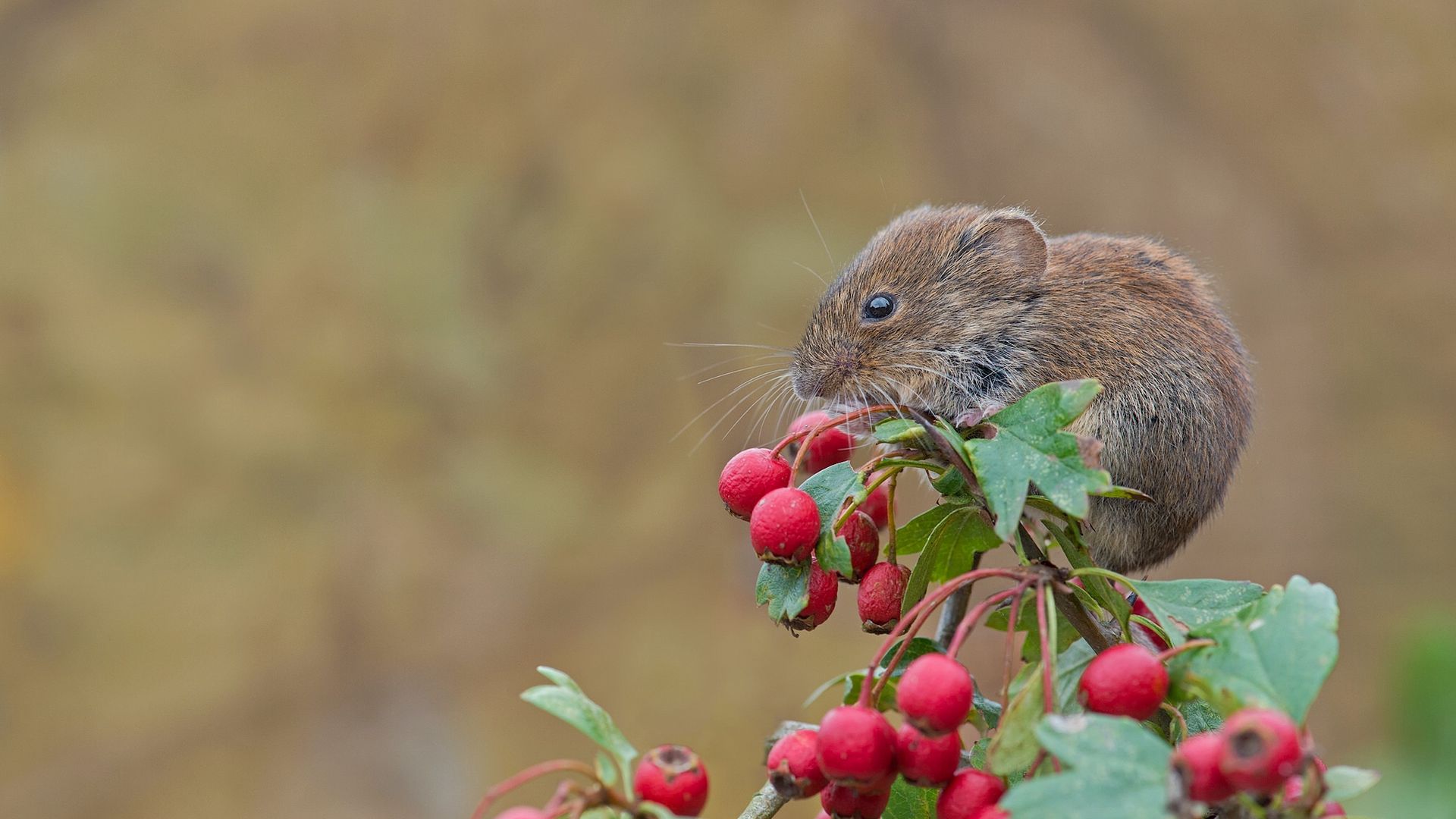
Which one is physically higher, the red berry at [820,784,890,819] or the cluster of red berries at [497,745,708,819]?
the cluster of red berries at [497,745,708,819]

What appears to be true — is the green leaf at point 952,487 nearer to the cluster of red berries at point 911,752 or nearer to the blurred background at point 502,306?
the cluster of red berries at point 911,752

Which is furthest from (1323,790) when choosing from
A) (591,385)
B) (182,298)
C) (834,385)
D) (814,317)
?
(182,298)

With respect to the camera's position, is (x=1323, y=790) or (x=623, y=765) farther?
(x=623, y=765)

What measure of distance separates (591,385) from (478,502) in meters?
0.54

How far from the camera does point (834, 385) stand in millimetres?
1928

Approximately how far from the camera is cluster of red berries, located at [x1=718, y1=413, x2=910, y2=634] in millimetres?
1119

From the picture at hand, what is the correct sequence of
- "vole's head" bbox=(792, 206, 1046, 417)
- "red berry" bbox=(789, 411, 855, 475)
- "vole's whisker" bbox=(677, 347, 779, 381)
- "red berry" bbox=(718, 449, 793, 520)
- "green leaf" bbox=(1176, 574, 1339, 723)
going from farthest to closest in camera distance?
"vole's whisker" bbox=(677, 347, 779, 381)
"vole's head" bbox=(792, 206, 1046, 417)
"red berry" bbox=(789, 411, 855, 475)
"red berry" bbox=(718, 449, 793, 520)
"green leaf" bbox=(1176, 574, 1339, 723)

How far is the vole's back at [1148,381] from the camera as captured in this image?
5.49 ft

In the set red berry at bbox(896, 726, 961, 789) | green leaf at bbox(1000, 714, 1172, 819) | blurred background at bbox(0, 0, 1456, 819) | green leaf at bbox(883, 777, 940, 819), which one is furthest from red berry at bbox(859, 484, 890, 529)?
blurred background at bbox(0, 0, 1456, 819)

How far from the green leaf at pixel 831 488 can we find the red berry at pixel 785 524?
3cm

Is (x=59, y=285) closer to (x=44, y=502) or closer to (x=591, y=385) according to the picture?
(x=44, y=502)

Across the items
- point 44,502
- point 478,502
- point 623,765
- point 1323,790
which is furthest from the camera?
point 478,502

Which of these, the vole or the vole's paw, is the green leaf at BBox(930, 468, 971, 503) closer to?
the vole's paw

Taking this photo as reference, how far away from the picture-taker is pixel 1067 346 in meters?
1.81
